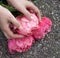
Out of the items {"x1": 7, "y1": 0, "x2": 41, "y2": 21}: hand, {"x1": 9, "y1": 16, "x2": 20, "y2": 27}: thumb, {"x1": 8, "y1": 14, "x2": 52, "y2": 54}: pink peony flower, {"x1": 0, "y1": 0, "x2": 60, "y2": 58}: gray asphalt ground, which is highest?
{"x1": 7, "y1": 0, "x2": 41, "y2": 21}: hand

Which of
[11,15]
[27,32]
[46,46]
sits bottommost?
[46,46]

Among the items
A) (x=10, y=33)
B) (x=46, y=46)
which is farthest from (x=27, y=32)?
(x=46, y=46)

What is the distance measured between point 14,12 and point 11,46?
0.26 m

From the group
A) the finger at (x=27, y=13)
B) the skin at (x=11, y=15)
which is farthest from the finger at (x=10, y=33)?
the finger at (x=27, y=13)

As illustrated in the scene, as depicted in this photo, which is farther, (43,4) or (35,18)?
(43,4)

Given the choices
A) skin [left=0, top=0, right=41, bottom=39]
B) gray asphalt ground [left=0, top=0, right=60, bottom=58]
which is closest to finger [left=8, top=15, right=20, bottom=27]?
skin [left=0, top=0, right=41, bottom=39]

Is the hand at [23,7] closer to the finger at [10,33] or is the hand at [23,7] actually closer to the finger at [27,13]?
the finger at [27,13]

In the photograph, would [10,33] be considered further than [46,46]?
No

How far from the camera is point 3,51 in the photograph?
1.61 metres

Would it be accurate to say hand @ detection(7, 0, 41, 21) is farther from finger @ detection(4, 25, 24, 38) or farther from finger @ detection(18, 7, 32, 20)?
finger @ detection(4, 25, 24, 38)

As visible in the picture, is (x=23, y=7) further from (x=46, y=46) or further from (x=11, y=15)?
(x=46, y=46)

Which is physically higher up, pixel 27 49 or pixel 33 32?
pixel 33 32

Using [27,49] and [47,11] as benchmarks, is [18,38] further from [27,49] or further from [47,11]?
[47,11]

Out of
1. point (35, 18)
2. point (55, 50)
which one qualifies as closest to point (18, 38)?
point (35, 18)
